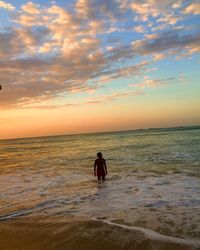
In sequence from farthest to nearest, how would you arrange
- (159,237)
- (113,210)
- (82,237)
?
(113,210) < (82,237) < (159,237)

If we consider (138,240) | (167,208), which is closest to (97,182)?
(167,208)

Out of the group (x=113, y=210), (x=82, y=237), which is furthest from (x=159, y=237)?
(x=113, y=210)

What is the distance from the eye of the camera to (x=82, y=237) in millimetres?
6043

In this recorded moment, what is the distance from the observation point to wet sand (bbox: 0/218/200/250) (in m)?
5.49

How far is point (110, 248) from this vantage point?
541cm

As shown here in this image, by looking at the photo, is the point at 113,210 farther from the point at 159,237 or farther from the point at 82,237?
the point at 159,237

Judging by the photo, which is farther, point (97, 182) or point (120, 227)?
point (97, 182)

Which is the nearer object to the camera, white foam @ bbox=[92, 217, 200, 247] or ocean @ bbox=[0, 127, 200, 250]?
white foam @ bbox=[92, 217, 200, 247]

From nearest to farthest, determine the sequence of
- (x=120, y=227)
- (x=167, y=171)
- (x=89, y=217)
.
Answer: (x=120, y=227) < (x=89, y=217) < (x=167, y=171)

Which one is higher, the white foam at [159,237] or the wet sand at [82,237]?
the wet sand at [82,237]

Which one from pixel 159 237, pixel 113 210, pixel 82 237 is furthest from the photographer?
pixel 113 210

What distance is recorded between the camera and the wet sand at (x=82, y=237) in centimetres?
549

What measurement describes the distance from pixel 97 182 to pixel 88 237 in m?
7.41

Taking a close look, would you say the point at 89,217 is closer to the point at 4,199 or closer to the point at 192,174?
the point at 4,199
